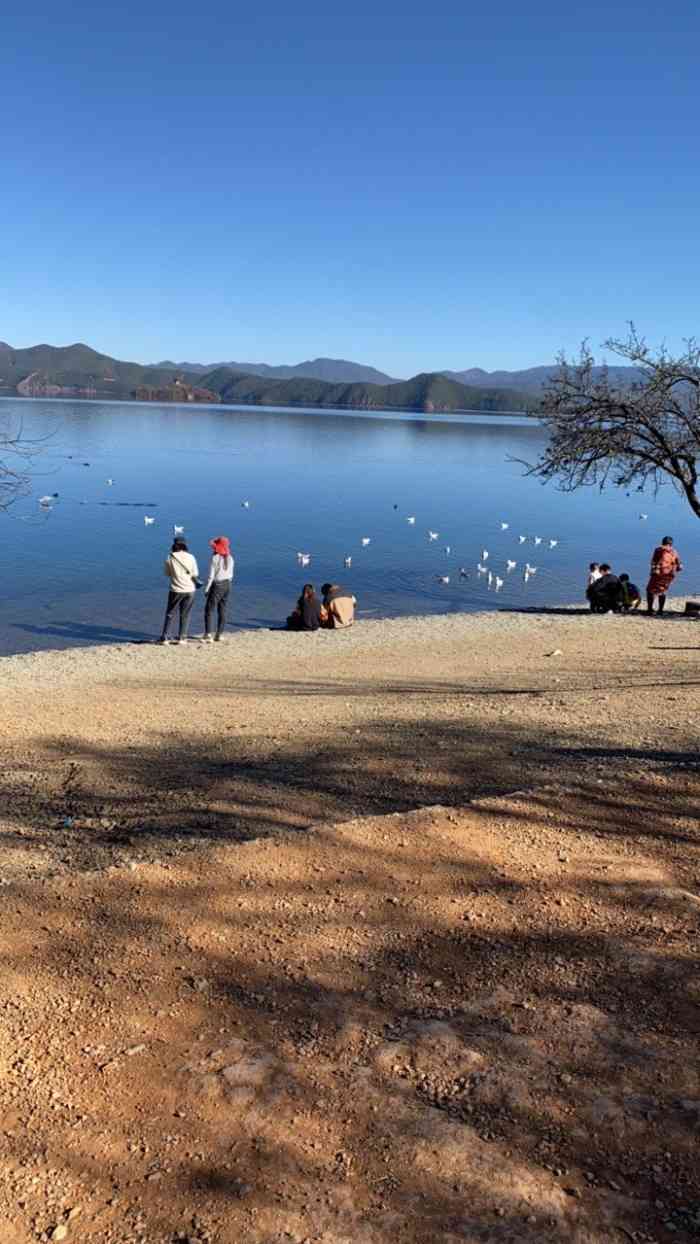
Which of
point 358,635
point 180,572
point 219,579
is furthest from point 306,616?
point 180,572

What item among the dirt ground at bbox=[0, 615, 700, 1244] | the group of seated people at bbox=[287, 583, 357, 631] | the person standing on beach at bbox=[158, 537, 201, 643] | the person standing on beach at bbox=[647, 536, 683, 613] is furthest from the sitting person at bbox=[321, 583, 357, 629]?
the dirt ground at bbox=[0, 615, 700, 1244]

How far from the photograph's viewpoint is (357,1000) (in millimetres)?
3859

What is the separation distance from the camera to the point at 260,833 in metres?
6.29

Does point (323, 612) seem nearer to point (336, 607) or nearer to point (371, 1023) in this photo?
point (336, 607)

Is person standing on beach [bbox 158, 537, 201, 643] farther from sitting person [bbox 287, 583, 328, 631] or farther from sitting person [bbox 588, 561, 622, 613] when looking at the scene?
sitting person [bbox 588, 561, 622, 613]

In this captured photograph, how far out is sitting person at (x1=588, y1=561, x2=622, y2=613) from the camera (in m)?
22.4

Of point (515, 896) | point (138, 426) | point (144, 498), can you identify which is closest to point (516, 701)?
point (515, 896)

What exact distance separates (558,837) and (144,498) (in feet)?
156

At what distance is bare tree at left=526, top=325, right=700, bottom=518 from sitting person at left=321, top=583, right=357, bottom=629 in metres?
9.22

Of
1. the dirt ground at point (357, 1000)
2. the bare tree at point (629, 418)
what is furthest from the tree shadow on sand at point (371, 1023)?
the bare tree at point (629, 418)

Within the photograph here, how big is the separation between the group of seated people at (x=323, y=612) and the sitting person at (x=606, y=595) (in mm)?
6431

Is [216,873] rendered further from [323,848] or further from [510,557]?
[510,557]

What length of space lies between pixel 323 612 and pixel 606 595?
7.43m

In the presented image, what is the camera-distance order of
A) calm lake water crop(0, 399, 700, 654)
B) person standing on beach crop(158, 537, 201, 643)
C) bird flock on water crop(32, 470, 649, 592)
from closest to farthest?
1. person standing on beach crop(158, 537, 201, 643)
2. calm lake water crop(0, 399, 700, 654)
3. bird flock on water crop(32, 470, 649, 592)
